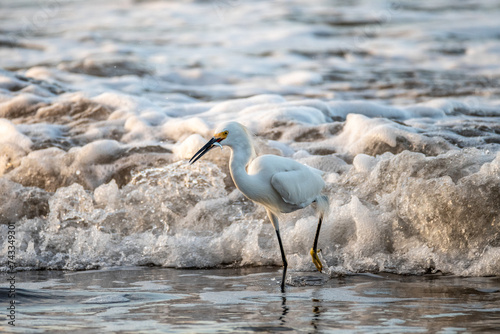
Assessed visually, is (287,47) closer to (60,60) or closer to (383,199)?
(60,60)

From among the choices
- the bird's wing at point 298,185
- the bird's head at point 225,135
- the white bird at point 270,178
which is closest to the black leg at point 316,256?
the white bird at point 270,178

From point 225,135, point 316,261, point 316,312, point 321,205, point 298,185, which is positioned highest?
point 225,135

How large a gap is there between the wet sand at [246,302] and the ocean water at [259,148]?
12.3 inches

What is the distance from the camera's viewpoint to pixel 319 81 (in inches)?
439

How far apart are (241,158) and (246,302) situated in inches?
34.9

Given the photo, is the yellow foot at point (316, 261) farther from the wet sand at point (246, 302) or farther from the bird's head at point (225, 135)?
the bird's head at point (225, 135)

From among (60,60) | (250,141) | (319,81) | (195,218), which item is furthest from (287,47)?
(250,141)

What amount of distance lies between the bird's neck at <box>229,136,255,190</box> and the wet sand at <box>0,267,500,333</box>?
27.3 inches

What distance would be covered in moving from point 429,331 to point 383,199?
210cm

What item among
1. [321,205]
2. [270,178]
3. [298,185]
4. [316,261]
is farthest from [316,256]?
[270,178]

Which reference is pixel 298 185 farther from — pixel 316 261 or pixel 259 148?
pixel 259 148

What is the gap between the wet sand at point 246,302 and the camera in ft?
10.9

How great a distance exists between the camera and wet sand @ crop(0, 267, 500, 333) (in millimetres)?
3320

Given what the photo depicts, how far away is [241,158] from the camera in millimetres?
4191
